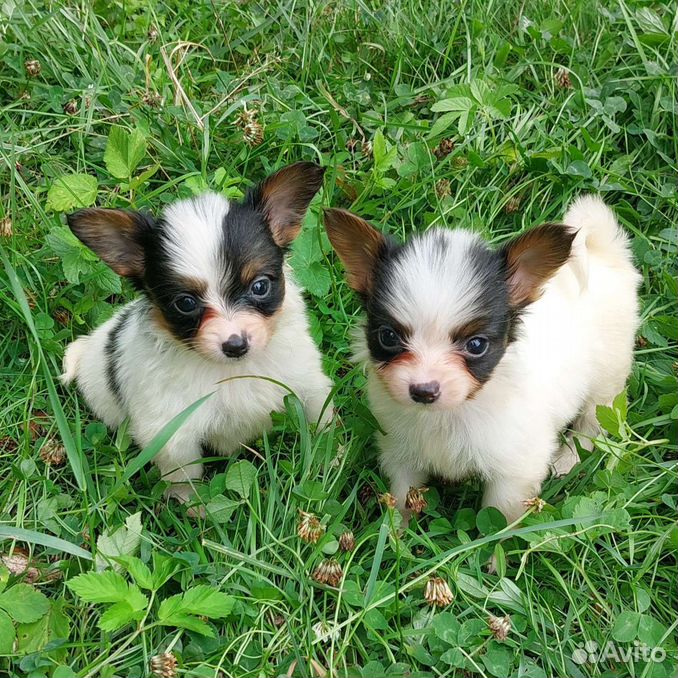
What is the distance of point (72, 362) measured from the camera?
412 centimetres

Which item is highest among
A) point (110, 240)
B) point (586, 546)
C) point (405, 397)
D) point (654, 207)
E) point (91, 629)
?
point (110, 240)

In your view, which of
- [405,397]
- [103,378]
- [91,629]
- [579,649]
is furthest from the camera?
[103,378]

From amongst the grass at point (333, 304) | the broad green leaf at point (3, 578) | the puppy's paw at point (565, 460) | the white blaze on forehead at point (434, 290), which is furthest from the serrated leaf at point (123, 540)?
the puppy's paw at point (565, 460)

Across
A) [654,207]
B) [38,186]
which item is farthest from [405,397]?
[38,186]

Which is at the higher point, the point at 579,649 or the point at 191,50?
the point at 191,50

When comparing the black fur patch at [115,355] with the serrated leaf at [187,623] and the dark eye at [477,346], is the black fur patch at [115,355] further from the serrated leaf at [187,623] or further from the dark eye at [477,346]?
the dark eye at [477,346]

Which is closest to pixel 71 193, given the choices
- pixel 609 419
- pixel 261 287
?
pixel 261 287

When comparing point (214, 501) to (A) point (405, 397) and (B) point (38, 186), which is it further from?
(B) point (38, 186)

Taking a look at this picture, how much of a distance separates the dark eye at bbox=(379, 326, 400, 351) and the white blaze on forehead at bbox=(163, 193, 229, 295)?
0.69 metres

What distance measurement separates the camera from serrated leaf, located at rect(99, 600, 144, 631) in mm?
2924

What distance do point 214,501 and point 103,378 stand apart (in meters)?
0.90

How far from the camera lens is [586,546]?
10.6 feet

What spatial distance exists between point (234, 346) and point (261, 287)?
303 millimetres

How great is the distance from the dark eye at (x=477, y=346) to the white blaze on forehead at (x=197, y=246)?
1000 millimetres
